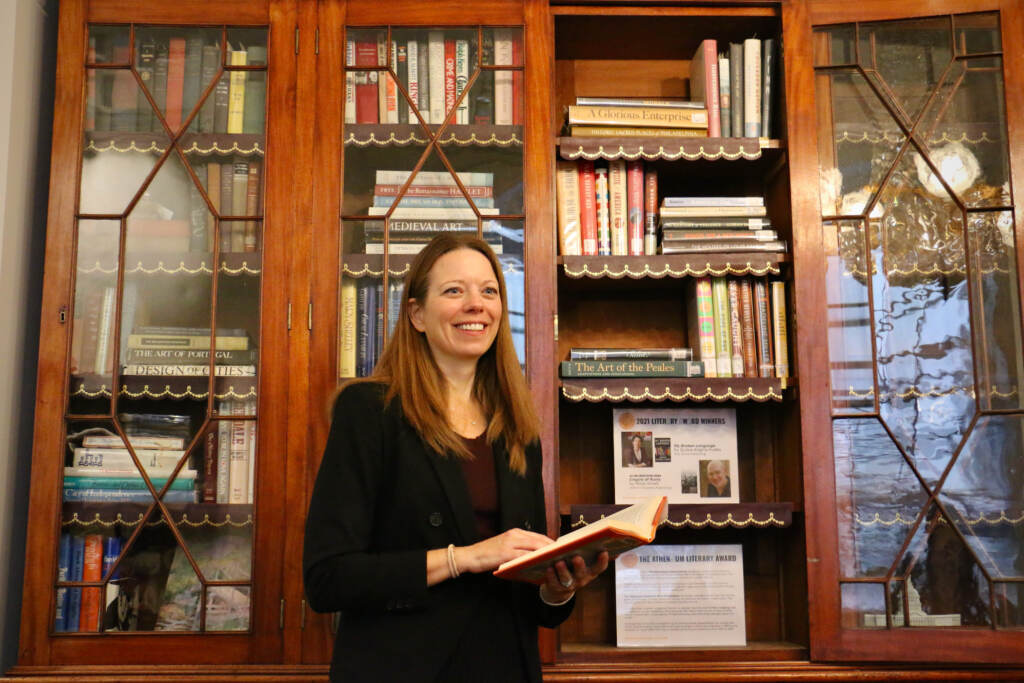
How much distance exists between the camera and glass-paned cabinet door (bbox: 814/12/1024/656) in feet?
6.29

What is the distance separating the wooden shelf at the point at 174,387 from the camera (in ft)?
6.41

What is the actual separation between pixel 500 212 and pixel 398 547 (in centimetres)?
100

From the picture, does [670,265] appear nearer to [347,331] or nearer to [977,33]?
[347,331]

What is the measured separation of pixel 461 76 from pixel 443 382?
0.98m

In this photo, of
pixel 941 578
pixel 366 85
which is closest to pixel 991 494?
pixel 941 578

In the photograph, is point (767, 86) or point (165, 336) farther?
point (767, 86)

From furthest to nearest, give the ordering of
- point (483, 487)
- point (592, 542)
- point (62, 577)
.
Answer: point (62, 577) < point (483, 487) < point (592, 542)

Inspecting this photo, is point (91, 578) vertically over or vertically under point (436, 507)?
under

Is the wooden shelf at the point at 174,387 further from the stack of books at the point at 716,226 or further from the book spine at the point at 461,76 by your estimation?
the stack of books at the point at 716,226

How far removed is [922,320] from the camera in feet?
6.56

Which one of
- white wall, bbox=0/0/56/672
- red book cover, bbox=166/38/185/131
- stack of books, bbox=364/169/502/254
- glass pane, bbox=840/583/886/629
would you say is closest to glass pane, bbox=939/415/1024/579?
glass pane, bbox=840/583/886/629

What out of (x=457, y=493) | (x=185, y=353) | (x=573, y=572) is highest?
(x=185, y=353)

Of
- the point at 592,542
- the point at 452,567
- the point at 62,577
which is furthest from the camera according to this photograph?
the point at 62,577

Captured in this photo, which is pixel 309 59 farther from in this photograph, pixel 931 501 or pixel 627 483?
pixel 931 501
